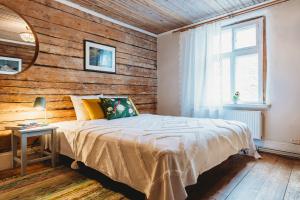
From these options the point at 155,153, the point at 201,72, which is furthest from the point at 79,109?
the point at 201,72

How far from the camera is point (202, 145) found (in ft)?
5.41

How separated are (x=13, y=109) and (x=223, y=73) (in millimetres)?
3321

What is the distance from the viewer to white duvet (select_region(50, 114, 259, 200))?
133 centimetres

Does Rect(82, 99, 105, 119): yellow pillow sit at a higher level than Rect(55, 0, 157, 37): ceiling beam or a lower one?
lower

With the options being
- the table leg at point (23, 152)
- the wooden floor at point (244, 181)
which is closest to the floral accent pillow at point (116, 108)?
the wooden floor at point (244, 181)

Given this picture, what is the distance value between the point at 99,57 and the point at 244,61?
2.54 metres

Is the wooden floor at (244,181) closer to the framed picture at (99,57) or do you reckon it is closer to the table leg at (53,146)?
the table leg at (53,146)

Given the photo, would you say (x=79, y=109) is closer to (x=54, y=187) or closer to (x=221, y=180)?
(x=54, y=187)

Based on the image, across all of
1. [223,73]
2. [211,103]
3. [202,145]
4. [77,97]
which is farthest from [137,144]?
[223,73]

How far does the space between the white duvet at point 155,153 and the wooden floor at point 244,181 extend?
0.24m

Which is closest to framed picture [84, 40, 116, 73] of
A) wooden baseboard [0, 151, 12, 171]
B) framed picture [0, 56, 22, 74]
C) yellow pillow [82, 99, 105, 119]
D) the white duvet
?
yellow pillow [82, 99, 105, 119]

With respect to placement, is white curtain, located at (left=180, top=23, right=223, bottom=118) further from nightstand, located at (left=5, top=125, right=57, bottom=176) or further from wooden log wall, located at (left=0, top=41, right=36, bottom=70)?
wooden log wall, located at (left=0, top=41, right=36, bottom=70)

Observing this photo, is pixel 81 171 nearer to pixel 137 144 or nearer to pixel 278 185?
pixel 137 144

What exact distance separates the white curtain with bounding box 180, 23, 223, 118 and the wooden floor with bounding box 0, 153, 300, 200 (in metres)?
1.13
